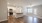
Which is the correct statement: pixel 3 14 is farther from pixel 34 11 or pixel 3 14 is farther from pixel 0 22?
pixel 34 11

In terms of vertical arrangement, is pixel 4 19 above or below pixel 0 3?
below

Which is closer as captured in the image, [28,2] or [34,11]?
[34,11]

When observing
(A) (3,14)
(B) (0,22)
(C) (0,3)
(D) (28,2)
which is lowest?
(B) (0,22)

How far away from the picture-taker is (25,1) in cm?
362

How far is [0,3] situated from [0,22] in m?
0.59

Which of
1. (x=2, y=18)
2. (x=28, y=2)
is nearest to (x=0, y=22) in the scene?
(x=2, y=18)

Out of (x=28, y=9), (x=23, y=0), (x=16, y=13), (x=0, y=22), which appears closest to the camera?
(x=0, y=22)

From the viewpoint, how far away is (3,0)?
80.7 inches

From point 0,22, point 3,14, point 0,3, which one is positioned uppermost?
point 0,3

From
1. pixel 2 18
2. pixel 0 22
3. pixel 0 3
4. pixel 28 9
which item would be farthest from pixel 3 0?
pixel 28 9

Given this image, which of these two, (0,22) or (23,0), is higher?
(23,0)

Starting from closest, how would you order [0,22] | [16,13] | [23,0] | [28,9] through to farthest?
[0,22] → [28,9] → [23,0] → [16,13]

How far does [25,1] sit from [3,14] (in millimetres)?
1898

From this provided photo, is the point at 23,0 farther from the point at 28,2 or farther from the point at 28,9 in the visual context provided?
the point at 28,9
